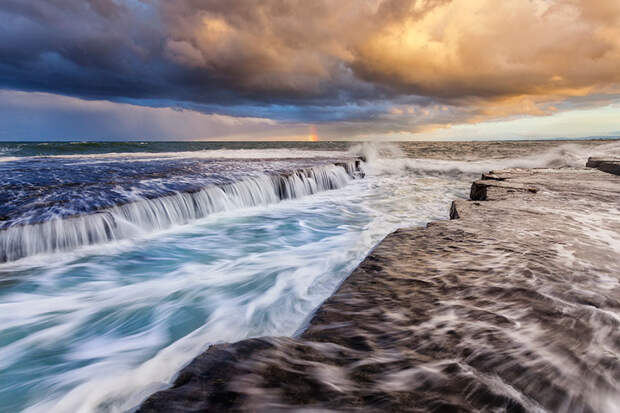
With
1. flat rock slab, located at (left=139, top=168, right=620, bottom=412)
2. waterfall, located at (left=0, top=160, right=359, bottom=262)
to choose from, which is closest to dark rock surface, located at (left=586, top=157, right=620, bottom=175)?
flat rock slab, located at (left=139, top=168, right=620, bottom=412)

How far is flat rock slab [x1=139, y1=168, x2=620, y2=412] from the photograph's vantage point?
112cm

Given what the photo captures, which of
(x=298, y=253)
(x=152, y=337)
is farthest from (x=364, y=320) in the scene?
(x=298, y=253)

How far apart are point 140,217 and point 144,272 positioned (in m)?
1.89

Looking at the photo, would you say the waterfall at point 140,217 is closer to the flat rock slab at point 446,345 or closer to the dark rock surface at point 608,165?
the flat rock slab at point 446,345

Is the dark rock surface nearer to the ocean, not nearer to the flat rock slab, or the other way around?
the ocean

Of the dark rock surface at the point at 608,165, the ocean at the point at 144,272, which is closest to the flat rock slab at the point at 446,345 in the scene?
the ocean at the point at 144,272

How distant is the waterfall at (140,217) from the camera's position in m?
4.44

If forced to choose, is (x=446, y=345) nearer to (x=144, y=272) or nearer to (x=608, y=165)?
(x=144, y=272)

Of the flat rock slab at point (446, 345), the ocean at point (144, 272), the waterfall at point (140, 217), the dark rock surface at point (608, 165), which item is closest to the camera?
the flat rock slab at point (446, 345)

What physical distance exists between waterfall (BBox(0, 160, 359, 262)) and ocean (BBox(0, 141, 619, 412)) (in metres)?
0.02

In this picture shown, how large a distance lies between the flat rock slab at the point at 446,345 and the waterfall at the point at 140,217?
15.4ft

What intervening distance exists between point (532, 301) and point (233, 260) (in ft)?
12.8

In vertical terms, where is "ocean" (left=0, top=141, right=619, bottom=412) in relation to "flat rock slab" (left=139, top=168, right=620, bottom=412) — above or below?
below

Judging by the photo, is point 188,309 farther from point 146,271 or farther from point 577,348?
point 577,348
